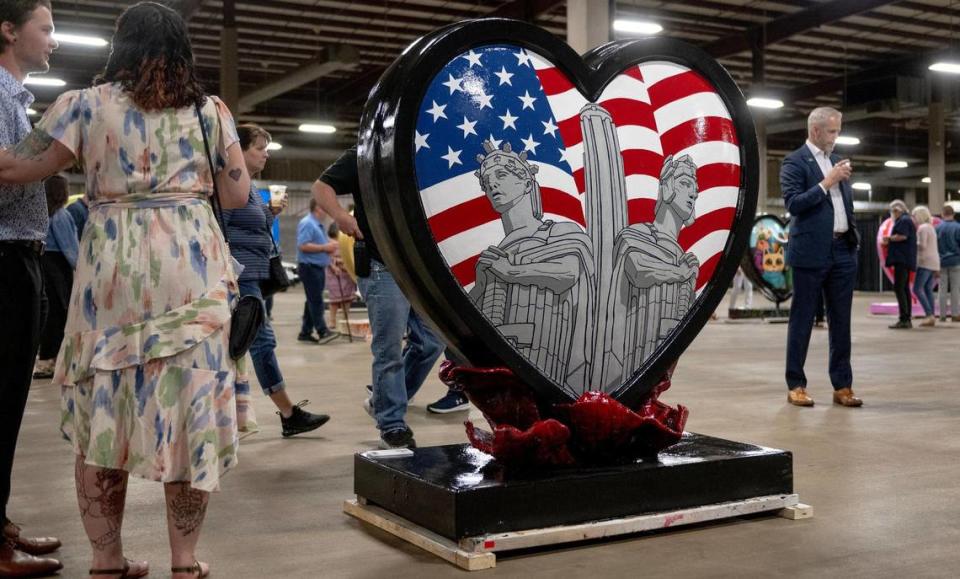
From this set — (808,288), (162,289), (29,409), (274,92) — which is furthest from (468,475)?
(274,92)

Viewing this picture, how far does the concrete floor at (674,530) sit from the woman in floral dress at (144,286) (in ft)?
1.69

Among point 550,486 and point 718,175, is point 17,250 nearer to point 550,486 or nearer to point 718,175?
point 550,486

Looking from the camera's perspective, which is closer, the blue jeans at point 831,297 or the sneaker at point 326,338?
the blue jeans at point 831,297

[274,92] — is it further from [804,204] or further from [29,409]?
[804,204]

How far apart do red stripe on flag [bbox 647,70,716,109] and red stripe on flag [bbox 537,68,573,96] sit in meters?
0.32

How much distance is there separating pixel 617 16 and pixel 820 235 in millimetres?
9258

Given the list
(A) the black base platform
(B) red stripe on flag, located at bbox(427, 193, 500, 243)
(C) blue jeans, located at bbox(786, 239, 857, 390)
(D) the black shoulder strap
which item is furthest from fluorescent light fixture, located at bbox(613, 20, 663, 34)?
(D) the black shoulder strap

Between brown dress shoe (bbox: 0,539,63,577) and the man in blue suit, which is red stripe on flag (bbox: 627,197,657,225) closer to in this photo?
brown dress shoe (bbox: 0,539,63,577)

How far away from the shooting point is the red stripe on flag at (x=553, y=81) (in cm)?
279

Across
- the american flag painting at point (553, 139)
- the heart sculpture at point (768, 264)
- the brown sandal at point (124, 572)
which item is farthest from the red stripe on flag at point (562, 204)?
the heart sculpture at point (768, 264)

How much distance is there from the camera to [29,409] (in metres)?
5.50

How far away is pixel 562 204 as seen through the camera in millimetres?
2814

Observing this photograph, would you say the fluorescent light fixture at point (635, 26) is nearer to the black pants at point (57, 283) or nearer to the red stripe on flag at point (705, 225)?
the black pants at point (57, 283)

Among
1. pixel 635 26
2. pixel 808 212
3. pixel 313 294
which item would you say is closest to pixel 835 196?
pixel 808 212
